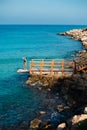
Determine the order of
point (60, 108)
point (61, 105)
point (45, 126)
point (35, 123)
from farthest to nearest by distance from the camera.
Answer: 1. point (61, 105)
2. point (60, 108)
3. point (35, 123)
4. point (45, 126)

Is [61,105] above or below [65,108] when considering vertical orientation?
above

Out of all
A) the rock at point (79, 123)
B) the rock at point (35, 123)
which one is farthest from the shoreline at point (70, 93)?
the rock at point (79, 123)

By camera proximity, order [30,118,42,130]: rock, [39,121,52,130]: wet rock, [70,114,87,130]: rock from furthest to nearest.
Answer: [30,118,42,130]: rock → [39,121,52,130]: wet rock → [70,114,87,130]: rock

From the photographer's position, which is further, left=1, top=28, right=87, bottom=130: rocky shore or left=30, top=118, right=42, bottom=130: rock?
left=30, top=118, right=42, bottom=130: rock

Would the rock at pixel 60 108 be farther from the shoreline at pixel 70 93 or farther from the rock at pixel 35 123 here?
the rock at pixel 35 123

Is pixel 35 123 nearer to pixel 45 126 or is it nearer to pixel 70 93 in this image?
pixel 45 126

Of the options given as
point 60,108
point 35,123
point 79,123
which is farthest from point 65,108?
point 79,123

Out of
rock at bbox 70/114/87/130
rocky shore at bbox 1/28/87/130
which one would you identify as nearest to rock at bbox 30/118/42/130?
rocky shore at bbox 1/28/87/130

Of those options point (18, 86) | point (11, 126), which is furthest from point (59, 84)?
point (11, 126)

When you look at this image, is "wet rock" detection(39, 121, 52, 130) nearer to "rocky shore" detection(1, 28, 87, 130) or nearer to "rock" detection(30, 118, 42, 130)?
"rocky shore" detection(1, 28, 87, 130)

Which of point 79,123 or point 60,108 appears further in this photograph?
point 60,108

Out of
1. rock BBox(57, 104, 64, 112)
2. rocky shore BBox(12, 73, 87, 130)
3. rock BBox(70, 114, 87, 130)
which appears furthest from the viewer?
rock BBox(57, 104, 64, 112)

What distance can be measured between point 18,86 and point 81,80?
7890 millimetres

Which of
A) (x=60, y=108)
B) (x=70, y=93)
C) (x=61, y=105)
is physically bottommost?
(x=60, y=108)
